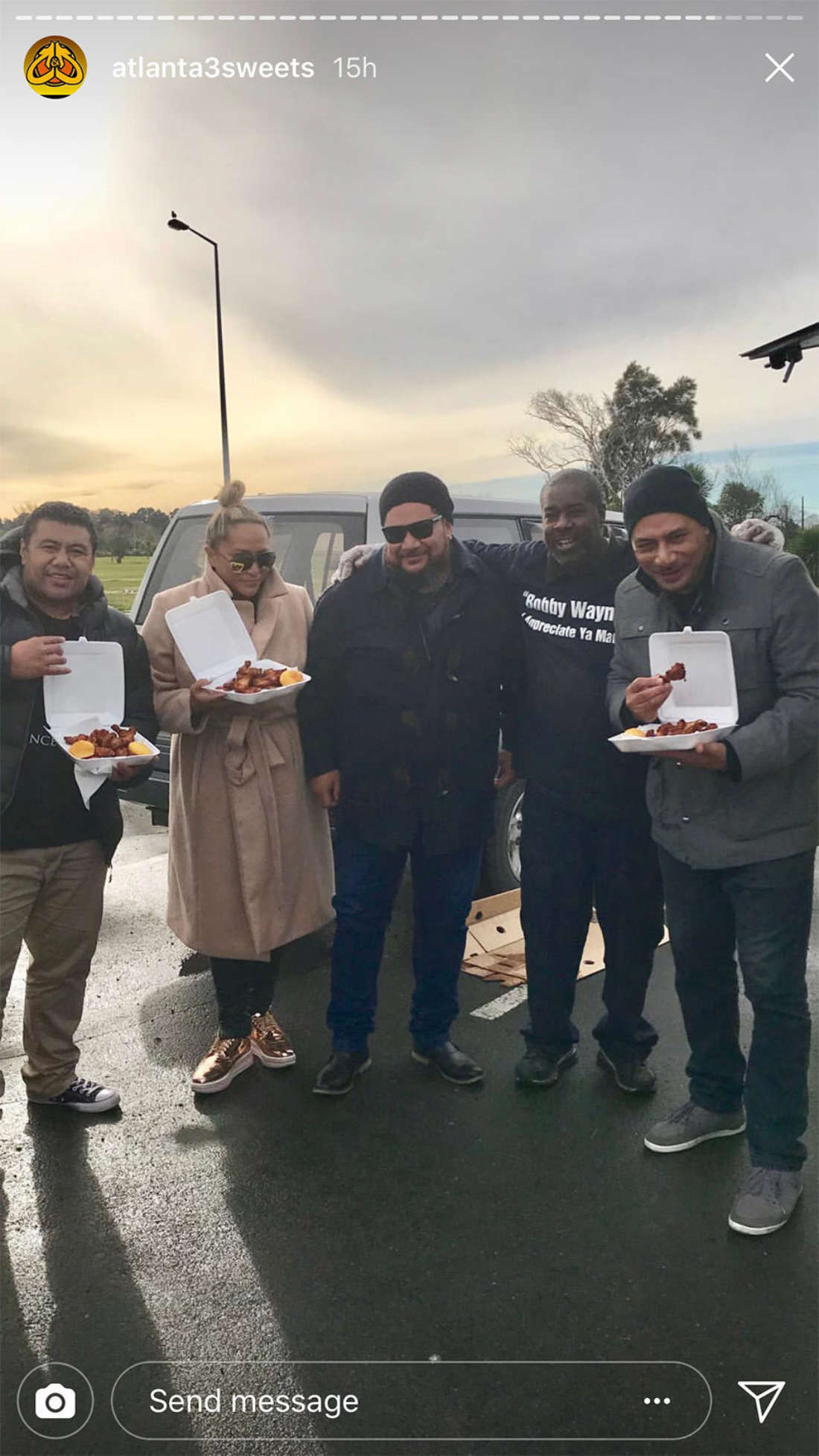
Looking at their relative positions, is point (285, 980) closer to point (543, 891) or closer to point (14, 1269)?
point (543, 891)

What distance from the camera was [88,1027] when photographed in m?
3.81

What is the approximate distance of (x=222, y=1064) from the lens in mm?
3387

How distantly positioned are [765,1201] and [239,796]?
6.25ft

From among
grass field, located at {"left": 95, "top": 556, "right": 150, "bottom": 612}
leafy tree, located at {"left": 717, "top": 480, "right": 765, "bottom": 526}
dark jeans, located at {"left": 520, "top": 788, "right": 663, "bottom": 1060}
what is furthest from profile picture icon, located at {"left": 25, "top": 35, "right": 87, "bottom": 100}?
dark jeans, located at {"left": 520, "top": 788, "right": 663, "bottom": 1060}

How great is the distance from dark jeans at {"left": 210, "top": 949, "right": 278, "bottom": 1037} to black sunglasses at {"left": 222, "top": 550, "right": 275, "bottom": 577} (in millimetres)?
1313

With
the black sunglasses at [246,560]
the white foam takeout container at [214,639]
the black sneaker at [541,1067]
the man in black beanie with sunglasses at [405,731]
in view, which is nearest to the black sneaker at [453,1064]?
the man in black beanie with sunglasses at [405,731]

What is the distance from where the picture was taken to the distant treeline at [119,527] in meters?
2.66

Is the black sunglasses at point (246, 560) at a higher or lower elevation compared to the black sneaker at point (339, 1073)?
higher

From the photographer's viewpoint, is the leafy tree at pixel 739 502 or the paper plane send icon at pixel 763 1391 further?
the leafy tree at pixel 739 502

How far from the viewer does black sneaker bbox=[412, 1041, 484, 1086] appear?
135 inches

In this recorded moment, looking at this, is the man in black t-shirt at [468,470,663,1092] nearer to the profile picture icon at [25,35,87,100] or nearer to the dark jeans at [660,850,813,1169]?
the dark jeans at [660,850,813,1169]

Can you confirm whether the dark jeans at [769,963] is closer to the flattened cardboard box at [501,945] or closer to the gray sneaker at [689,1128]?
the gray sneaker at [689,1128]

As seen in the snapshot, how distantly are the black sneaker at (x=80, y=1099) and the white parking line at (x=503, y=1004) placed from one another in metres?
1.48

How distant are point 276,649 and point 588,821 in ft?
3.81
